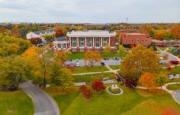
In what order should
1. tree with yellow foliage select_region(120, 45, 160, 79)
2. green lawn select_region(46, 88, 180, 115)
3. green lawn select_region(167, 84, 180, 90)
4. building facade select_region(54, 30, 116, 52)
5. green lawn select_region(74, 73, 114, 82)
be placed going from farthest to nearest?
building facade select_region(54, 30, 116, 52)
green lawn select_region(74, 73, 114, 82)
tree with yellow foliage select_region(120, 45, 160, 79)
green lawn select_region(167, 84, 180, 90)
green lawn select_region(46, 88, 180, 115)

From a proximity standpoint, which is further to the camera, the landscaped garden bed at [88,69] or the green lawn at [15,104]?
the landscaped garden bed at [88,69]

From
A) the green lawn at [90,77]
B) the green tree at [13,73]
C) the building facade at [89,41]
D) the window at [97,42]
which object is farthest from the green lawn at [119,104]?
the window at [97,42]

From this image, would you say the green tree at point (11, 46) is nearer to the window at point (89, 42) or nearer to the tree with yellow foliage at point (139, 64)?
the window at point (89, 42)

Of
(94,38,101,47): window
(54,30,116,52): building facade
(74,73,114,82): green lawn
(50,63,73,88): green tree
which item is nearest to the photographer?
(50,63,73,88): green tree

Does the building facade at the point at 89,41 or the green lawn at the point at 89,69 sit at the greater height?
the building facade at the point at 89,41

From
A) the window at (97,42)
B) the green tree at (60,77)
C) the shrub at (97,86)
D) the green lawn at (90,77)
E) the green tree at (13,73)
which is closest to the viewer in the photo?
the shrub at (97,86)

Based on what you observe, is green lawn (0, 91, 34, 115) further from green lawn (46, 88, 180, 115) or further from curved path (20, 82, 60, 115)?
green lawn (46, 88, 180, 115)

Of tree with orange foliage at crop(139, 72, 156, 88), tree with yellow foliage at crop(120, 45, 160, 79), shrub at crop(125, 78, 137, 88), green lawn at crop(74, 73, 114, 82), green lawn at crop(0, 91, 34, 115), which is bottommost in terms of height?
green lawn at crop(0, 91, 34, 115)

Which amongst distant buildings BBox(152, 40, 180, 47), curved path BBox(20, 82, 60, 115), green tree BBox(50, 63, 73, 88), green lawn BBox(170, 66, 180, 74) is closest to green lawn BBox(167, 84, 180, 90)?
green lawn BBox(170, 66, 180, 74)
